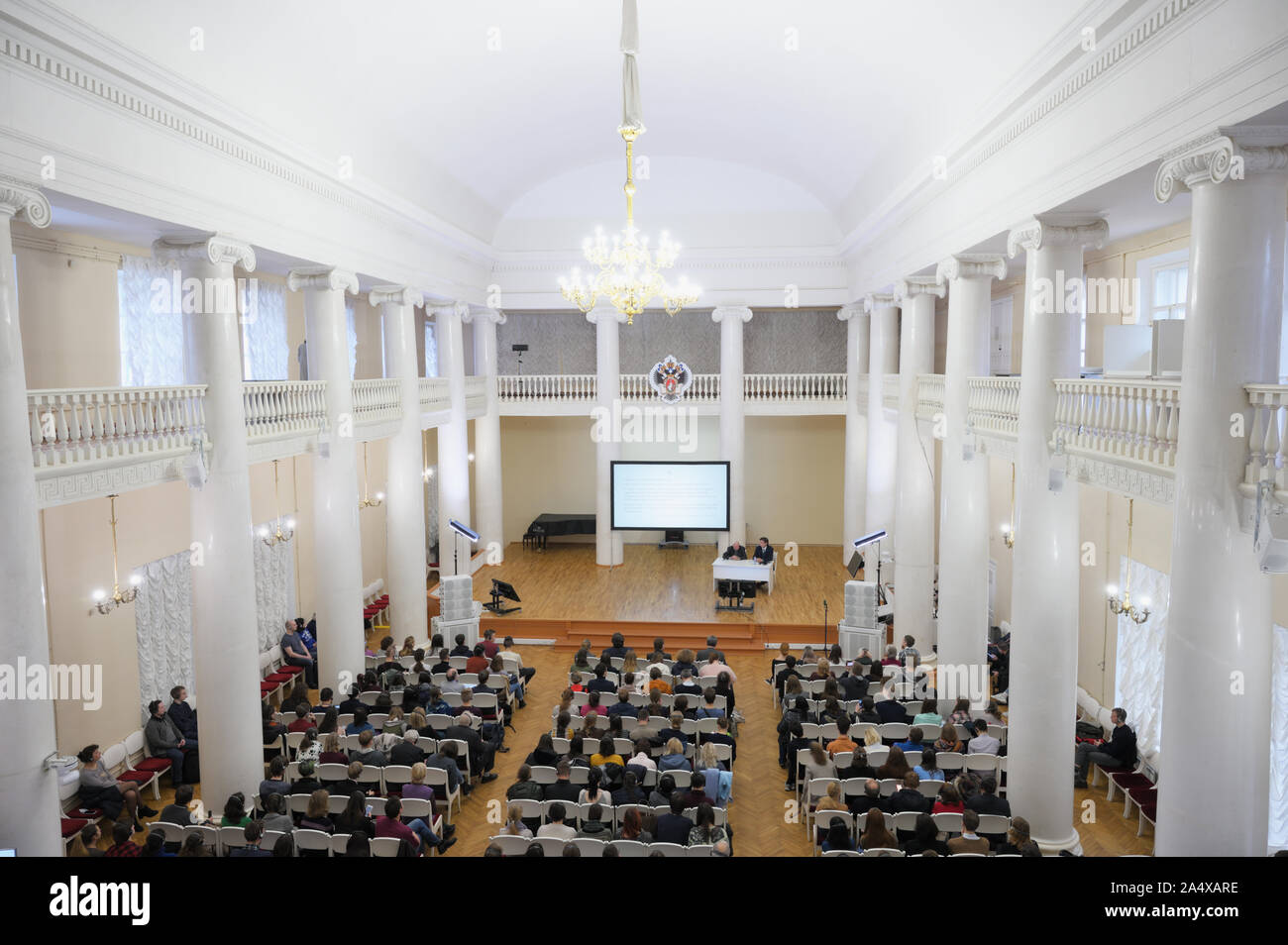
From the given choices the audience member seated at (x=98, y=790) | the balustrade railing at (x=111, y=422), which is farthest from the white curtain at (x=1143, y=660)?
the audience member seated at (x=98, y=790)

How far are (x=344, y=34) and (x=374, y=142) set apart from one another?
8.63 ft

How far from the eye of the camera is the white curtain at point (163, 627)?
12250 millimetres

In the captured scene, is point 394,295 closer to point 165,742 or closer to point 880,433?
point 165,742

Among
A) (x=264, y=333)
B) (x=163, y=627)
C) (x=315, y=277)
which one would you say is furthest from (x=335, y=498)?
(x=264, y=333)

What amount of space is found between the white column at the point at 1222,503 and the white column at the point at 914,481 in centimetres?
876

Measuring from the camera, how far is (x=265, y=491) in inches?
611

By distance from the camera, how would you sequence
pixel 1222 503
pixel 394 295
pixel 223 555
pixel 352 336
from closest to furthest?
pixel 1222 503
pixel 223 555
pixel 394 295
pixel 352 336

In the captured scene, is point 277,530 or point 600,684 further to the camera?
point 277,530

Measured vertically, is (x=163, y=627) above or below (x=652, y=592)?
above

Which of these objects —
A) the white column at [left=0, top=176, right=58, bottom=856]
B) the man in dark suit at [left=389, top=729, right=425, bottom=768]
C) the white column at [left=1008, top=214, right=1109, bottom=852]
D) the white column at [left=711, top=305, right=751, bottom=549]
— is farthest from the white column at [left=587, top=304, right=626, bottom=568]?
the white column at [left=0, top=176, right=58, bottom=856]

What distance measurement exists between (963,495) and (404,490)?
1024 centimetres

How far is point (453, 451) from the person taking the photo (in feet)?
67.1

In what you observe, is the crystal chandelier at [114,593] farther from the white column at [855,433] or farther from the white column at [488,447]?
the white column at [855,433]
